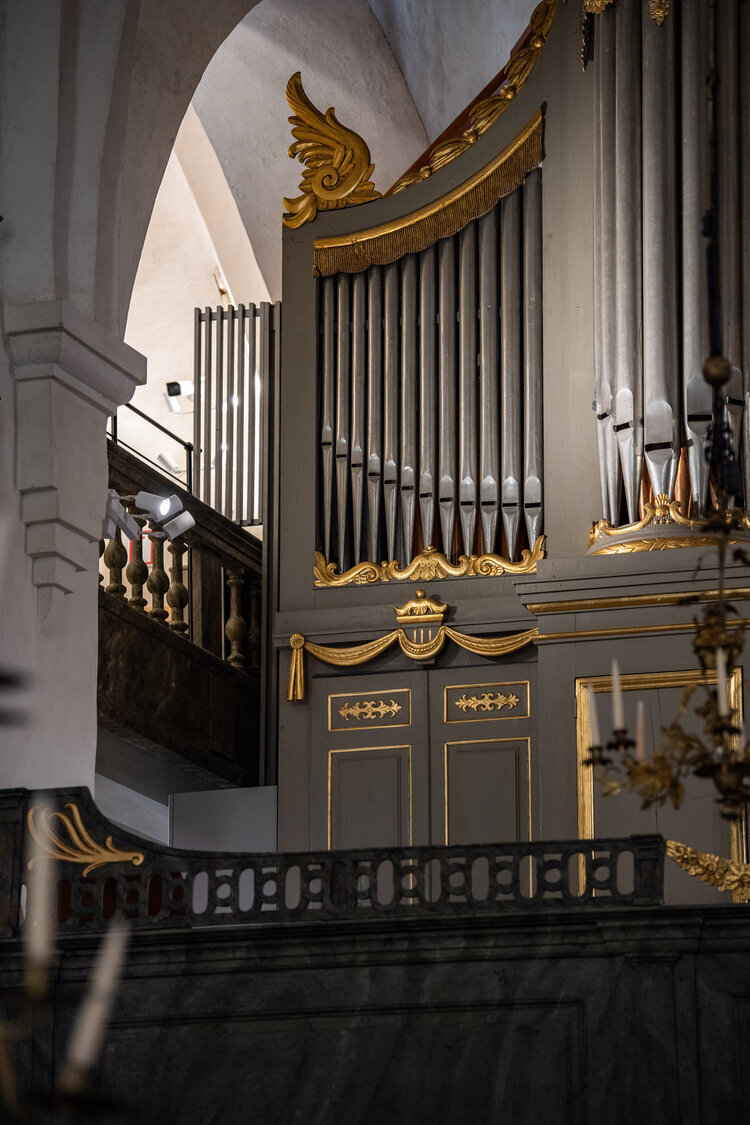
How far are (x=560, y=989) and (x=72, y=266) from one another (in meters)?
3.66

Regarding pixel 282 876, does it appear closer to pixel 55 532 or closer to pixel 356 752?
pixel 55 532

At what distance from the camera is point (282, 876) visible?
22.3ft

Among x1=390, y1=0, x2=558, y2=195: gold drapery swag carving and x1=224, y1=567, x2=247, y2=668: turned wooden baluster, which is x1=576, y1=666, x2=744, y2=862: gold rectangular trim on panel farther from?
x1=390, y1=0, x2=558, y2=195: gold drapery swag carving

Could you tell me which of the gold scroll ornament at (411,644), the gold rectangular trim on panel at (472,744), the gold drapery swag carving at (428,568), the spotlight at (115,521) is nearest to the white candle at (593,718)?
the gold rectangular trim on panel at (472,744)

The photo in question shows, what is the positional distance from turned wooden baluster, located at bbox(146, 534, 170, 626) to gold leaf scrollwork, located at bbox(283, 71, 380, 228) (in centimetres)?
191

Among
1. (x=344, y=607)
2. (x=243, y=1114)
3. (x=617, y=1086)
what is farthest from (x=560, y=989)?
(x=344, y=607)

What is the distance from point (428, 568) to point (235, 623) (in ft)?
4.15

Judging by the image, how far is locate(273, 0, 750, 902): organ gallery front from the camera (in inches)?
356

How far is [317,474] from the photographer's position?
10.2 meters

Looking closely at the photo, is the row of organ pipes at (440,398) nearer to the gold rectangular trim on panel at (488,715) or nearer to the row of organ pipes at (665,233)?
the row of organ pipes at (665,233)

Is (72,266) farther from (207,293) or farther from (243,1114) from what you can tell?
(207,293)

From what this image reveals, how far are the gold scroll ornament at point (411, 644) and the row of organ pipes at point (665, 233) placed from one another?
0.85m

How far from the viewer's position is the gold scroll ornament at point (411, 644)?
31.2ft

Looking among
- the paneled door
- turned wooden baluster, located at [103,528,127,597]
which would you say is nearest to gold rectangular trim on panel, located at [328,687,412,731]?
the paneled door
